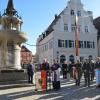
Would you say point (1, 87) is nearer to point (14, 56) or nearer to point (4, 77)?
point (4, 77)

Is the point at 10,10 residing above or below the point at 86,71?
above

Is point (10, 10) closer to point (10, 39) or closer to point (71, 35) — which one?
point (10, 39)

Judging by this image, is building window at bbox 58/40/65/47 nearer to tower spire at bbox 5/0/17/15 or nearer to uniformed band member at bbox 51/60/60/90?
tower spire at bbox 5/0/17/15

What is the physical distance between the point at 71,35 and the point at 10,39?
34591 millimetres

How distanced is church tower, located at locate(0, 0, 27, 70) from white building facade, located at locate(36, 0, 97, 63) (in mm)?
32391

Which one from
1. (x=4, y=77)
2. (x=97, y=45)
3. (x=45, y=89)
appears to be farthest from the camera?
(x=97, y=45)

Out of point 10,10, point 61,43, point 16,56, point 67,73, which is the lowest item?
point 67,73

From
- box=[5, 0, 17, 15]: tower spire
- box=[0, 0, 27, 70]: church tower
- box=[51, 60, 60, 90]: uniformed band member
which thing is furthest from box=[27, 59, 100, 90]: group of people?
box=[5, 0, 17, 15]: tower spire

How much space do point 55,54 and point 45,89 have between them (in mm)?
35860

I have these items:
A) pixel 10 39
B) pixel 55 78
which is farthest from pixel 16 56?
Answer: pixel 55 78

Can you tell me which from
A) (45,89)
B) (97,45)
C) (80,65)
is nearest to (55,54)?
(97,45)

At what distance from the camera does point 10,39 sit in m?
17.9

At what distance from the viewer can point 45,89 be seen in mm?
15211

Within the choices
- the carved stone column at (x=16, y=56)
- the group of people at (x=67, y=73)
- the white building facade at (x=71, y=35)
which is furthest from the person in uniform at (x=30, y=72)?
the white building facade at (x=71, y=35)
